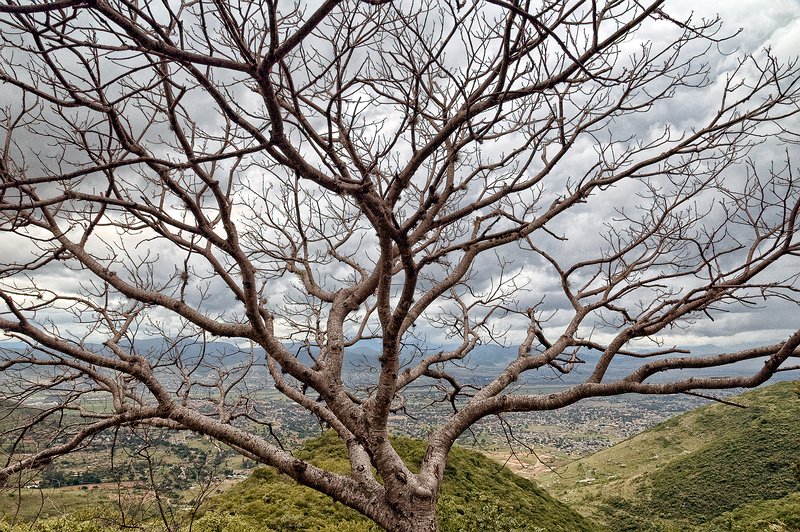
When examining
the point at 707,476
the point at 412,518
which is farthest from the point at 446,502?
A: the point at 707,476

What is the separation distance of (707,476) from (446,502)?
76.1ft

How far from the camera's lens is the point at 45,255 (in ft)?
13.8

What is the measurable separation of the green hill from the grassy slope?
7.78m

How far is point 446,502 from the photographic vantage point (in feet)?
31.6

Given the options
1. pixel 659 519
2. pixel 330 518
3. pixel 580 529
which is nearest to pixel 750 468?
pixel 659 519

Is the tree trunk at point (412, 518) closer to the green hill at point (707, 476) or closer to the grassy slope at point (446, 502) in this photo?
the grassy slope at point (446, 502)

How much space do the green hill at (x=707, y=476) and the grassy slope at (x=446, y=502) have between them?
778 cm

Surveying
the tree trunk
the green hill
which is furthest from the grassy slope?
the green hill

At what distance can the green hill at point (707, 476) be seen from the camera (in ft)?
69.6

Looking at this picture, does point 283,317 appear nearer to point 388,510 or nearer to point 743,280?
point 388,510

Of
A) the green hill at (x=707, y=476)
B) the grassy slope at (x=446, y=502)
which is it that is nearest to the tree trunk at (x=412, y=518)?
the grassy slope at (x=446, y=502)

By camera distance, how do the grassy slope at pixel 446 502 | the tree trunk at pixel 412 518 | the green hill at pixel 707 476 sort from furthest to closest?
the green hill at pixel 707 476, the grassy slope at pixel 446 502, the tree trunk at pixel 412 518

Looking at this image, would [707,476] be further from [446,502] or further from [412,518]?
[412,518]

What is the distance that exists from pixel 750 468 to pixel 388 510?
28.7 m
